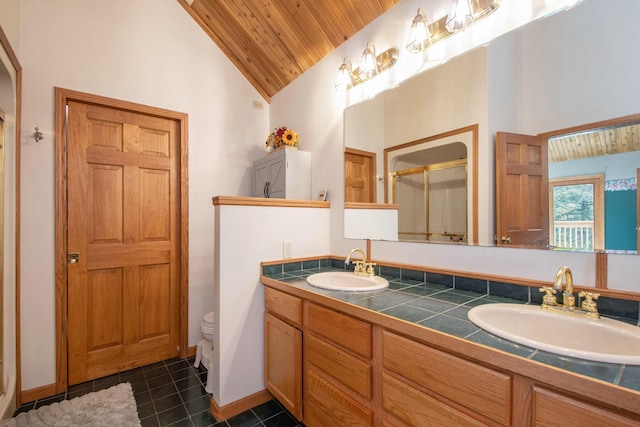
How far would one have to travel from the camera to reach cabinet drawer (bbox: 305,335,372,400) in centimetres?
122

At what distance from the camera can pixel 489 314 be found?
3.68ft

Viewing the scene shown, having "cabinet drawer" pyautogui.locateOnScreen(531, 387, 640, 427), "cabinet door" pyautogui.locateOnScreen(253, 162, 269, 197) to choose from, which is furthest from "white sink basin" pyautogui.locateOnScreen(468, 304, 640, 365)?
"cabinet door" pyautogui.locateOnScreen(253, 162, 269, 197)

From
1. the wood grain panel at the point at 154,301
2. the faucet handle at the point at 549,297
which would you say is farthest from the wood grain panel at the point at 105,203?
the faucet handle at the point at 549,297

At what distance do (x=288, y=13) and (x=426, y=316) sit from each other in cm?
232

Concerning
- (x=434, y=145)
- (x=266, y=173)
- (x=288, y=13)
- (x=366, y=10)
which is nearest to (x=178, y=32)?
(x=288, y=13)

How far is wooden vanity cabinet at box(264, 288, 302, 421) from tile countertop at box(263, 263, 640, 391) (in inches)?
5.4

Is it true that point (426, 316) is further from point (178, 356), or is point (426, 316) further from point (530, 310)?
point (178, 356)

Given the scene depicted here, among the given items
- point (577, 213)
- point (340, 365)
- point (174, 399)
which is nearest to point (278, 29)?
point (577, 213)

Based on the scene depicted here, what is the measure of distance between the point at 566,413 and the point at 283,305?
133 cm

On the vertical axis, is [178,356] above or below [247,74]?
below

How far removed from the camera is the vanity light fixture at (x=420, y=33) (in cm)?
158

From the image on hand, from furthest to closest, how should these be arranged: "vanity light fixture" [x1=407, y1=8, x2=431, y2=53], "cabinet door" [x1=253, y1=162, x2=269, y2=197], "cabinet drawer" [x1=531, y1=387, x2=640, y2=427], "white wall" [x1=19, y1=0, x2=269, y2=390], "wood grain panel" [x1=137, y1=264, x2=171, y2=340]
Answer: "cabinet door" [x1=253, y1=162, x2=269, y2=197] < "wood grain panel" [x1=137, y1=264, x2=171, y2=340] < "white wall" [x1=19, y1=0, x2=269, y2=390] < "vanity light fixture" [x1=407, y1=8, x2=431, y2=53] < "cabinet drawer" [x1=531, y1=387, x2=640, y2=427]

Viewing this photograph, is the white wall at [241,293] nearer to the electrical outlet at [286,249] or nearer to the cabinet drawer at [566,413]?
the electrical outlet at [286,249]

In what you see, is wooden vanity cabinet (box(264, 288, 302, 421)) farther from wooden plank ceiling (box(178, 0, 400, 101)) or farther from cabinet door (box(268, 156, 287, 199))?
wooden plank ceiling (box(178, 0, 400, 101))
